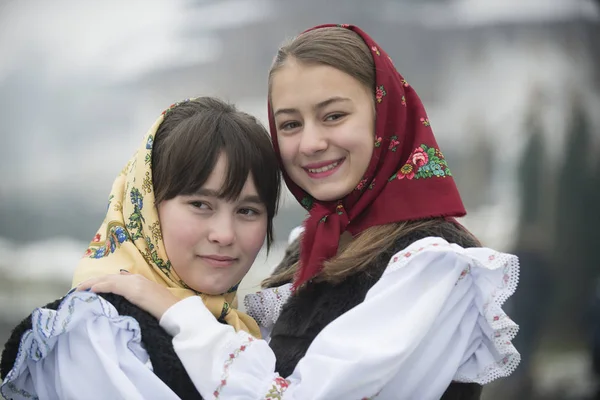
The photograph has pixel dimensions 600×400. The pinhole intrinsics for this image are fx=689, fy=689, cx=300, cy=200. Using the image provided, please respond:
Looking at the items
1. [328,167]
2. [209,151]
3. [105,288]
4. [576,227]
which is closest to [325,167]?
[328,167]

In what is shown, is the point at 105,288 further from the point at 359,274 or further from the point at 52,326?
the point at 359,274

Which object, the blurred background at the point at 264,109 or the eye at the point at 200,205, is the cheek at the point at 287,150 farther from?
the blurred background at the point at 264,109

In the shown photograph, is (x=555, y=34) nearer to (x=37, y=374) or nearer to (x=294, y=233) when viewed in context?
(x=294, y=233)

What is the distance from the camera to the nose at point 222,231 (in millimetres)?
1898

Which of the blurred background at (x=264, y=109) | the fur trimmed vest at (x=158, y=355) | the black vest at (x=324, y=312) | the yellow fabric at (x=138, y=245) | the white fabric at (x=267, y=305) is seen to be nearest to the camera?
the fur trimmed vest at (x=158, y=355)

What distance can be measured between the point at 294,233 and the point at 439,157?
84cm

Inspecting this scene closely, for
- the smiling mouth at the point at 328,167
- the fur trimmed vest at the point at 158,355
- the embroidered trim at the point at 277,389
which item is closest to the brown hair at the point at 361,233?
the smiling mouth at the point at 328,167

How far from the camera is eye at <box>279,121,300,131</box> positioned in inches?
82.2

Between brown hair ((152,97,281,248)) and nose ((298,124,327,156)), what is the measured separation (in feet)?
0.37

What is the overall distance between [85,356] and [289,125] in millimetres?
888

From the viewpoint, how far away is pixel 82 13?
4.41m

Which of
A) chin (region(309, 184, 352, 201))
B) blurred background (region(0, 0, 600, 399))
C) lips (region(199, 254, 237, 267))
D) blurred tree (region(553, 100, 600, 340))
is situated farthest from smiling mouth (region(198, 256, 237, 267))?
blurred tree (region(553, 100, 600, 340))

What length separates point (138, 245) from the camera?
6.42ft

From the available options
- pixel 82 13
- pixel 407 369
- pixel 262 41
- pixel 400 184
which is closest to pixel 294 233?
pixel 400 184
